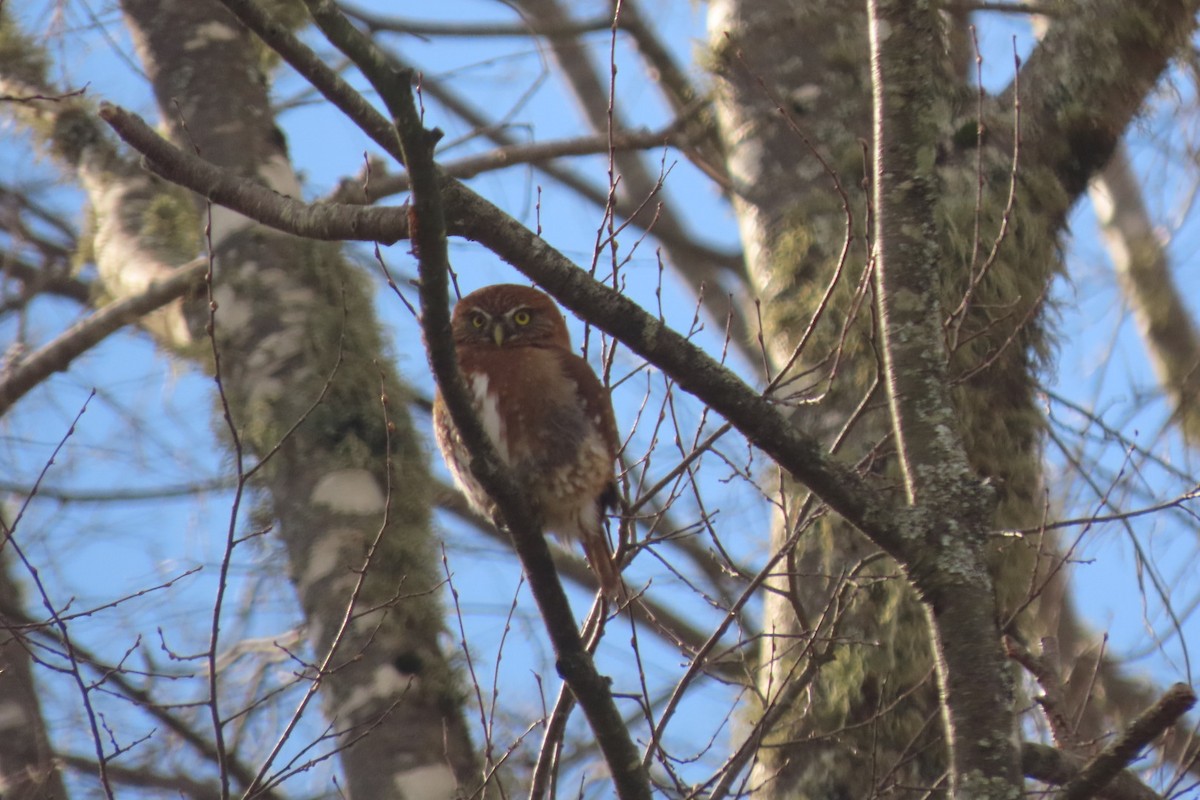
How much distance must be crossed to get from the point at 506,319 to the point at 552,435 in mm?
463

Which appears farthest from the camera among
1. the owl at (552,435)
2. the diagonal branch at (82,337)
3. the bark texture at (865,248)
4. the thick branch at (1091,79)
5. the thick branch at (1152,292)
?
the thick branch at (1152,292)

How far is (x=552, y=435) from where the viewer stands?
3.74 m

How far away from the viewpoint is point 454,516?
7.68 m

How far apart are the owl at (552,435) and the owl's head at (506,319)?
2.1 inches

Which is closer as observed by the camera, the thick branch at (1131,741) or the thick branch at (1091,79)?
the thick branch at (1131,741)

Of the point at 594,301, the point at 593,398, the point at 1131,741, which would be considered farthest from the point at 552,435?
the point at 1131,741

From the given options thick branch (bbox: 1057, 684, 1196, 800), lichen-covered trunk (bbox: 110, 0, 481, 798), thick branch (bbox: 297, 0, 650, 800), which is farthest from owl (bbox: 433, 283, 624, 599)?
thick branch (bbox: 1057, 684, 1196, 800)

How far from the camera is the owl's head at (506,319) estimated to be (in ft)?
13.2

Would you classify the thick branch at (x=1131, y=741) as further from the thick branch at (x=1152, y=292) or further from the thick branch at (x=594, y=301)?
the thick branch at (x=1152, y=292)

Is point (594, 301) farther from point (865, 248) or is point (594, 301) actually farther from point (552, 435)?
point (865, 248)

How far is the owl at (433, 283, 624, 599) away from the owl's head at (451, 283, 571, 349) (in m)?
0.05

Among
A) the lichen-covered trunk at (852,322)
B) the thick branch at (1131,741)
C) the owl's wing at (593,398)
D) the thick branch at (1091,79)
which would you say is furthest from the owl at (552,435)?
the thick branch at (1091,79)

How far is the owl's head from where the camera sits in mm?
4027

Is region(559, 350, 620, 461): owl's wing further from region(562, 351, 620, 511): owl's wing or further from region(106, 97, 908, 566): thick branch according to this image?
region(106, 97, 908, 566): thick branch
